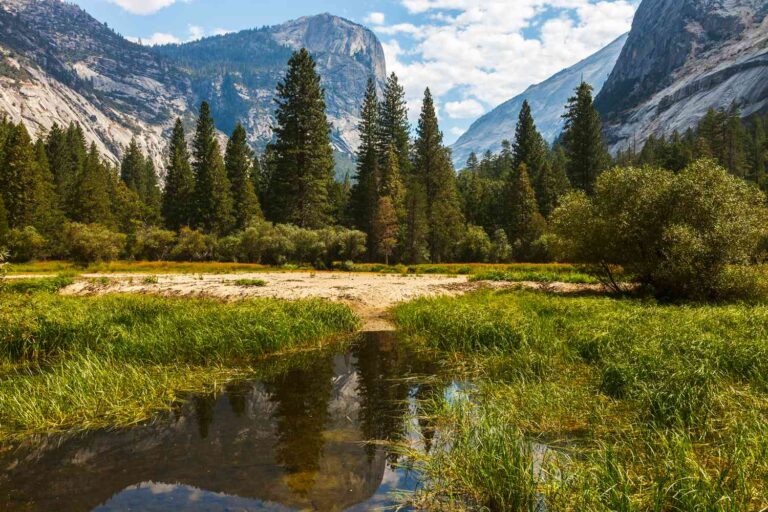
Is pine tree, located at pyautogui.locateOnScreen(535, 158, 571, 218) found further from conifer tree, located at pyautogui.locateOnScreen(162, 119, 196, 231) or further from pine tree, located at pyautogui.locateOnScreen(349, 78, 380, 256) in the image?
conifer tree, located at pyautogui.locateOnScreen(162, 119, 196, 231)

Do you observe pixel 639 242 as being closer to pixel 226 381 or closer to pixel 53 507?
pixel 226 381

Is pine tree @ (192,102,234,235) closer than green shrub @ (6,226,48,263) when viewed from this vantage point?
No

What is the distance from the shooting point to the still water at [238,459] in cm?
617

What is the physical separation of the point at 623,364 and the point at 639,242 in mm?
13309

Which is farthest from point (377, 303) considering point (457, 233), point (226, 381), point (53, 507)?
point (457, 233)

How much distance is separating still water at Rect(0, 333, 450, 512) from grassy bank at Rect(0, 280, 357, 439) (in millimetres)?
781

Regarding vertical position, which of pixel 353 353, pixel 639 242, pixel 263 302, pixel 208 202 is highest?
pixel 208 202

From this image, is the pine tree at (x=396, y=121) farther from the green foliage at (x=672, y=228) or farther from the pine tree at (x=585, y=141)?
the green foliage at (x=672, y=228)

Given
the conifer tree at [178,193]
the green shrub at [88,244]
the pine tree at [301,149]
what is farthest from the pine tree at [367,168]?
the green shrub at [88,244]

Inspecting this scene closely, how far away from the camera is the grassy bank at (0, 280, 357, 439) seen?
880 centimetres

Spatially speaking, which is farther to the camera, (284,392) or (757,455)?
(284,392)

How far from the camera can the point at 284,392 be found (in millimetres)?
10602

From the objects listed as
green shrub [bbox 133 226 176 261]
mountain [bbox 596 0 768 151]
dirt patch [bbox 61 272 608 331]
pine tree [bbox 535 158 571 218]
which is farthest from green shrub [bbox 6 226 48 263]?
mountain [bbox 596 0 768 151]

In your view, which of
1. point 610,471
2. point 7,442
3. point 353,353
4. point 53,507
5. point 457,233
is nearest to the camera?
point 610,471
